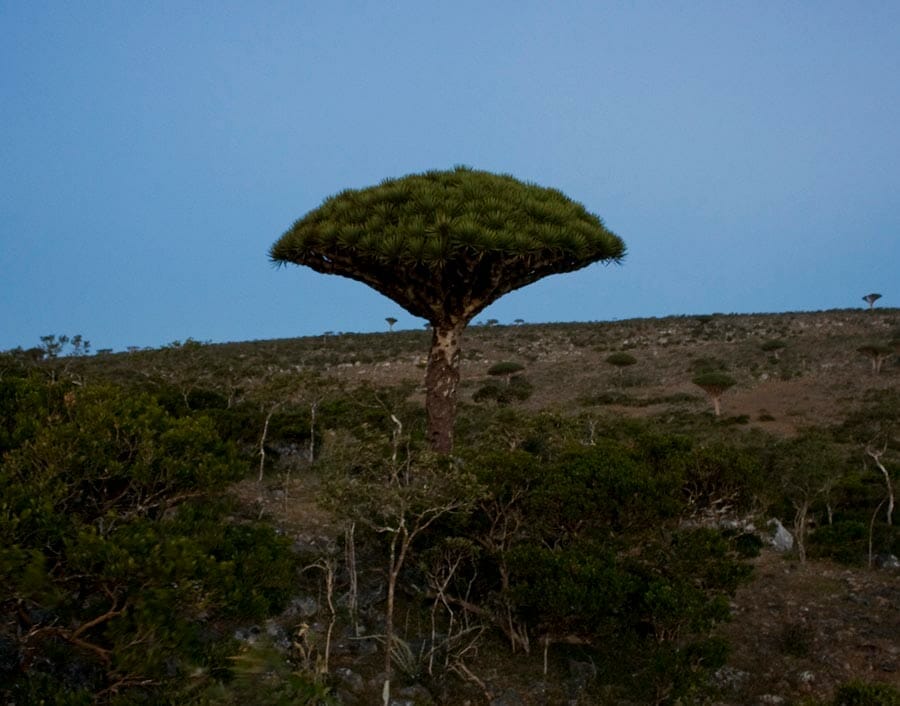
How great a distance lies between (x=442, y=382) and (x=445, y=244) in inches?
125

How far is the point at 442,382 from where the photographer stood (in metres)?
15.2

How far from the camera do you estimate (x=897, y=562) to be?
15023 mm

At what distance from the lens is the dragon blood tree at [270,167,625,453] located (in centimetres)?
1351

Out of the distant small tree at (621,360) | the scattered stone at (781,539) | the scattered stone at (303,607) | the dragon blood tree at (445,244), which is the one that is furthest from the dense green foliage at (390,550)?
the distant small tree at (621,360)

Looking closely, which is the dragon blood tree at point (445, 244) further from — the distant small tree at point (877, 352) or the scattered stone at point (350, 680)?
the distant small tree at point (877, 352)

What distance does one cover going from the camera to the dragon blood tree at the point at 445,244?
44.3ft

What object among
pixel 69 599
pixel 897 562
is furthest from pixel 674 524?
pixel 69 599

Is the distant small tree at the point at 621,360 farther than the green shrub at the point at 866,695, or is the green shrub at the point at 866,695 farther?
the distant small tree at the point at 621,360

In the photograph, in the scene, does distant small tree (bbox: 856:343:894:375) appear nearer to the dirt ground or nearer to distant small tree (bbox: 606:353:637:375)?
distant small tree (bbox: 606:353:637:375)

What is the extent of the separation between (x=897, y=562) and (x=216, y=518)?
527 inches

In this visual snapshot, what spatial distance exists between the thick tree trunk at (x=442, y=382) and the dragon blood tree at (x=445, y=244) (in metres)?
0.02

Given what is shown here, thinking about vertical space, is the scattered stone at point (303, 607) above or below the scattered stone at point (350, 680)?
above

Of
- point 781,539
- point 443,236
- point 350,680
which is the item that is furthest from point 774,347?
point 350,680

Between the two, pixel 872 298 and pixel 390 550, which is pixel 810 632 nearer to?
pixel 390 550
